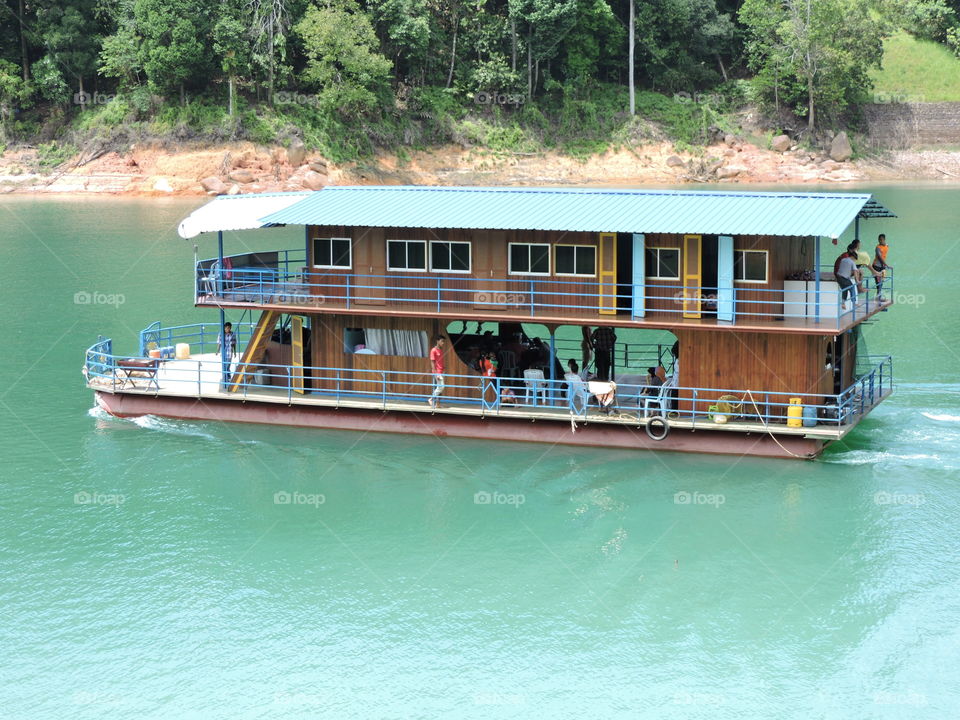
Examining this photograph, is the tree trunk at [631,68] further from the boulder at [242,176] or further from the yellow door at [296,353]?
the yellow door at [296,353]

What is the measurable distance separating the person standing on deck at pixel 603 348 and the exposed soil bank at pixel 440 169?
55.7 meters

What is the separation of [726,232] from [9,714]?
57.2 ft

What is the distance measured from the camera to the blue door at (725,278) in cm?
2870

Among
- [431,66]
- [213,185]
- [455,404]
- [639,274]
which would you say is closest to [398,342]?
[455,404]

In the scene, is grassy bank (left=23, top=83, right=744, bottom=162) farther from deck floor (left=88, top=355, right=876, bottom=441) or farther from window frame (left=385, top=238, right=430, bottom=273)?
window frame (left=385, top=238, right=430, bottom=273)

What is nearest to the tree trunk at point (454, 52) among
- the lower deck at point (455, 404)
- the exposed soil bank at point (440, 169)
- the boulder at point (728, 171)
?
the exposed soil bank at point (440, 169)

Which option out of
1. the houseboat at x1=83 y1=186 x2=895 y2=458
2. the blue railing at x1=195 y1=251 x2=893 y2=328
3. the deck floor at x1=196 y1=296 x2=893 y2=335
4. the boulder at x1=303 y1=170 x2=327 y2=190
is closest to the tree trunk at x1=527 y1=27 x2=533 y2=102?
the boulder at x1=303 y1=170 x2=327 y2=190

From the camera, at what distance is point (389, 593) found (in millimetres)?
23656

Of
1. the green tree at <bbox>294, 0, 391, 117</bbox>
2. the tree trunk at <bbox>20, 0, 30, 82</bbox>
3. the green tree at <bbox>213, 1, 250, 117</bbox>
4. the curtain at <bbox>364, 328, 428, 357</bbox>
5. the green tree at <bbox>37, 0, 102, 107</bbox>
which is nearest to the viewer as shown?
the curtain at <bbox>364, 328, 428, 357</bbox>

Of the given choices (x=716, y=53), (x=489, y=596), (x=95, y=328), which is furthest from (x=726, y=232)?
(x=716, y=53)

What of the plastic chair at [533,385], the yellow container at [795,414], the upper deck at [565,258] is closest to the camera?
the yellow container at [795,414]

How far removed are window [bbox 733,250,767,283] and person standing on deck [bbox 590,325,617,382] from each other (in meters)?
3.76

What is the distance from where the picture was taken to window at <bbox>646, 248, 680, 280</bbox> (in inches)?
1160

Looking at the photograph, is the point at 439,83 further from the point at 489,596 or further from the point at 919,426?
the point at 489,596
